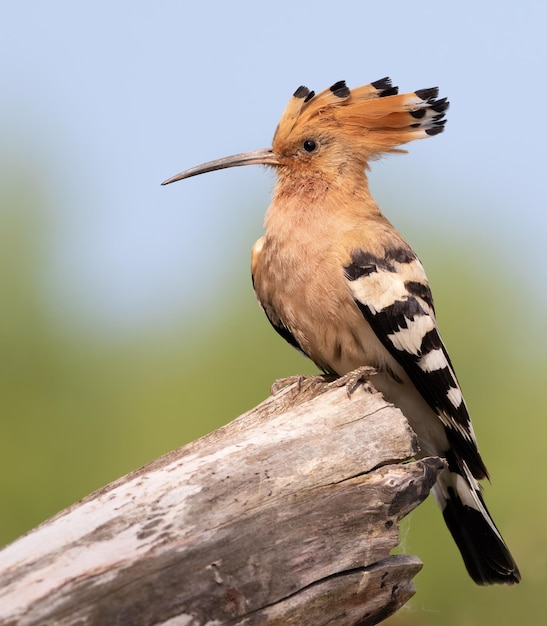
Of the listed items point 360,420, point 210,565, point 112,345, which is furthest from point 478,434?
point 210,565

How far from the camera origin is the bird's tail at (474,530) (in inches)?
97.9

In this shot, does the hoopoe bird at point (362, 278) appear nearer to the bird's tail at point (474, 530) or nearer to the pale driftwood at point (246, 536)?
the bird's tail at point (474, 530)

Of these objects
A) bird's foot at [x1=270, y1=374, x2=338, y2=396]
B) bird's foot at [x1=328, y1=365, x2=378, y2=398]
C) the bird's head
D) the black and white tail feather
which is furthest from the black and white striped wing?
the bird's head

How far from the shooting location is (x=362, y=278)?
2.37 m

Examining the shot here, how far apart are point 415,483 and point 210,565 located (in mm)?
490

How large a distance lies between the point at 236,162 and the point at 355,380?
0.82 m

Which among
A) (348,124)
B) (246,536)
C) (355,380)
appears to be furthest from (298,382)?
(348,124)

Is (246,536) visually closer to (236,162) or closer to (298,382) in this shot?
(298,382)

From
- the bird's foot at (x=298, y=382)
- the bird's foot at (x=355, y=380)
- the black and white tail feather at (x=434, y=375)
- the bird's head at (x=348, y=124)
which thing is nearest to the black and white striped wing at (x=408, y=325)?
the black and white tail feather at (x=434, y=375)

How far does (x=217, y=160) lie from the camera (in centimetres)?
273

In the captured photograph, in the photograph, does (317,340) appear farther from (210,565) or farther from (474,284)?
(474,284)

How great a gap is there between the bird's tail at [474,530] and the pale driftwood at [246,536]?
53cm

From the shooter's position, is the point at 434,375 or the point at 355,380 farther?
the point at 434,375

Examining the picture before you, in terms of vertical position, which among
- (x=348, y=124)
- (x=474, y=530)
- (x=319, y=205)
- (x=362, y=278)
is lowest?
(x=474, y=530)
